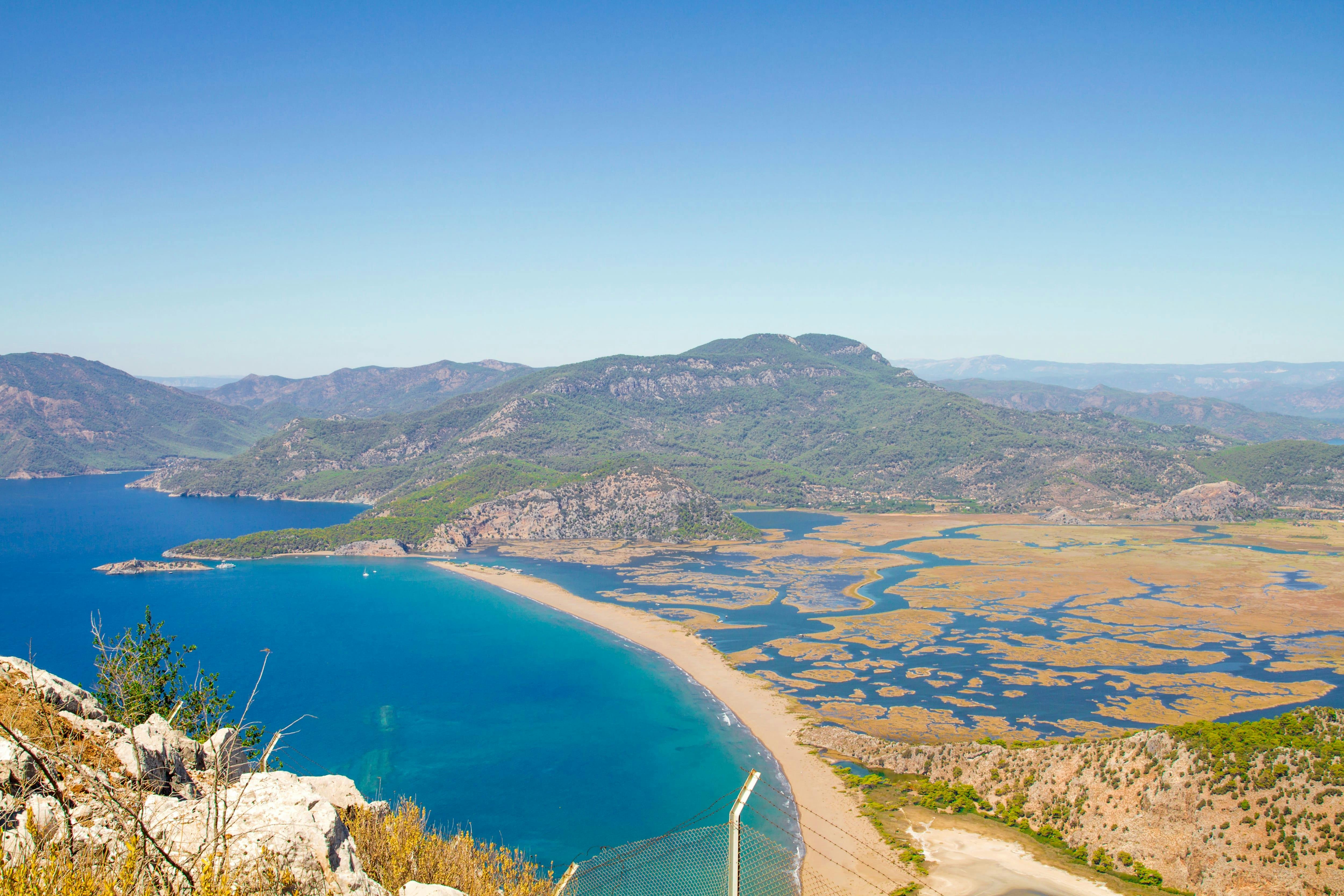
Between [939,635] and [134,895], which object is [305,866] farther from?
[939,635]

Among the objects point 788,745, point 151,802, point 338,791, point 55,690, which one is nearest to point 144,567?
point 788,745

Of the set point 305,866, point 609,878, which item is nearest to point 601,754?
point 609,878

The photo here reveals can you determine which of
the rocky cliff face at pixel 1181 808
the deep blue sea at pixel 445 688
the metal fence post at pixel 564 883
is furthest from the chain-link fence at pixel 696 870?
the rocky cliff face at pixel 1181 808

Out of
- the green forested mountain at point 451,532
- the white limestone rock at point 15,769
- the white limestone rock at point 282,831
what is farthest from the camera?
the green forested mountain at point 451,532

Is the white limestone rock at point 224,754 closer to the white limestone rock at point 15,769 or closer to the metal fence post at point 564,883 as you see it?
the white limestone rock at point 15,769

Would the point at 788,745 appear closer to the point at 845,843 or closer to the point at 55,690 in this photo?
the point at 845,843
